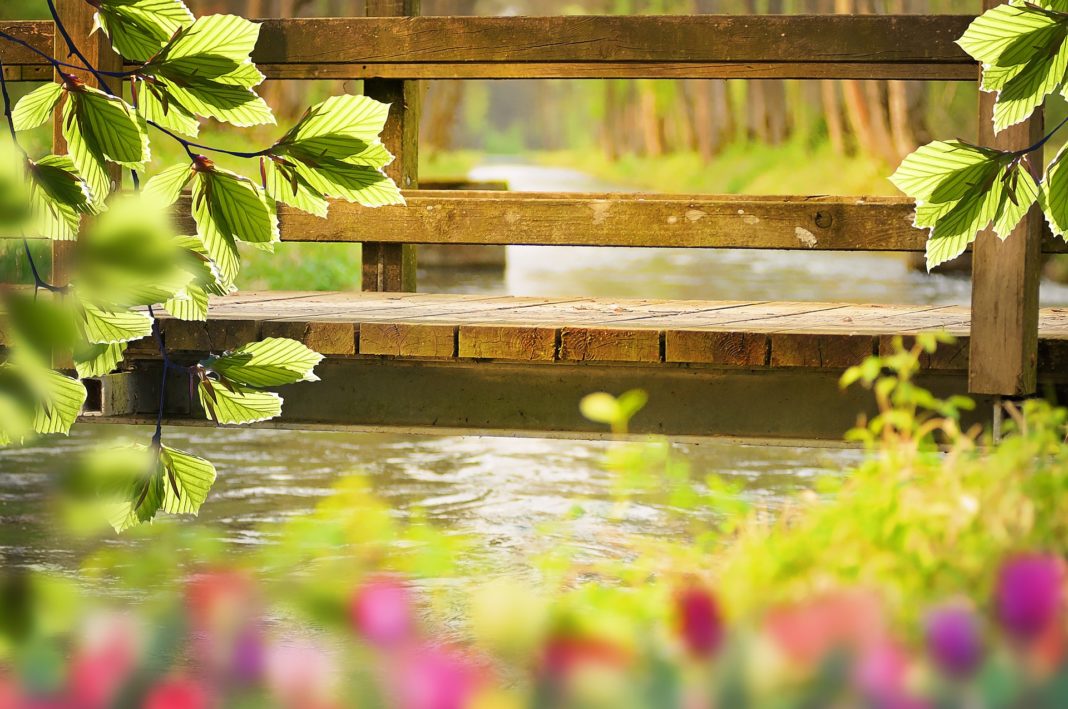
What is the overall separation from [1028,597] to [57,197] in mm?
838

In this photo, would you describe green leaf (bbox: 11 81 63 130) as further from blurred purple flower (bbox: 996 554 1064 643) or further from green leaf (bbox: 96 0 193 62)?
blurred purple flower (bbox: 996 554 1064 643)

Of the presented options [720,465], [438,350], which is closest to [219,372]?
[438,350]

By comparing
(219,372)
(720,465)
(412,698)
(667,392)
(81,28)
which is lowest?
(720,465)

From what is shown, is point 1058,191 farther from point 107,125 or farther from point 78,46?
point 78,46

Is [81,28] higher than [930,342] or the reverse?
higher

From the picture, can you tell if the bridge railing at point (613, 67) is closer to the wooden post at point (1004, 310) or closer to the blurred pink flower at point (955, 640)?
the wooden post at point (1004, 310)

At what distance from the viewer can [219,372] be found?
135 cm

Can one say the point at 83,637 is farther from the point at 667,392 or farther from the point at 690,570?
the point at 667,392

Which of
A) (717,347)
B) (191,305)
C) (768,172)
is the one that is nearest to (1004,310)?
(717,347)

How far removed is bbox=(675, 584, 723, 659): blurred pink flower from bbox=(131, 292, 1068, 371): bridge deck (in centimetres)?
280

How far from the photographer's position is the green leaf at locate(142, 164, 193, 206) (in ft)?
4.27

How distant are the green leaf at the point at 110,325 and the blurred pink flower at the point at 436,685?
0.59 m

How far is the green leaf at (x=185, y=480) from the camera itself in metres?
1.42

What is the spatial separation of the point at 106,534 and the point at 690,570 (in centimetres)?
368
